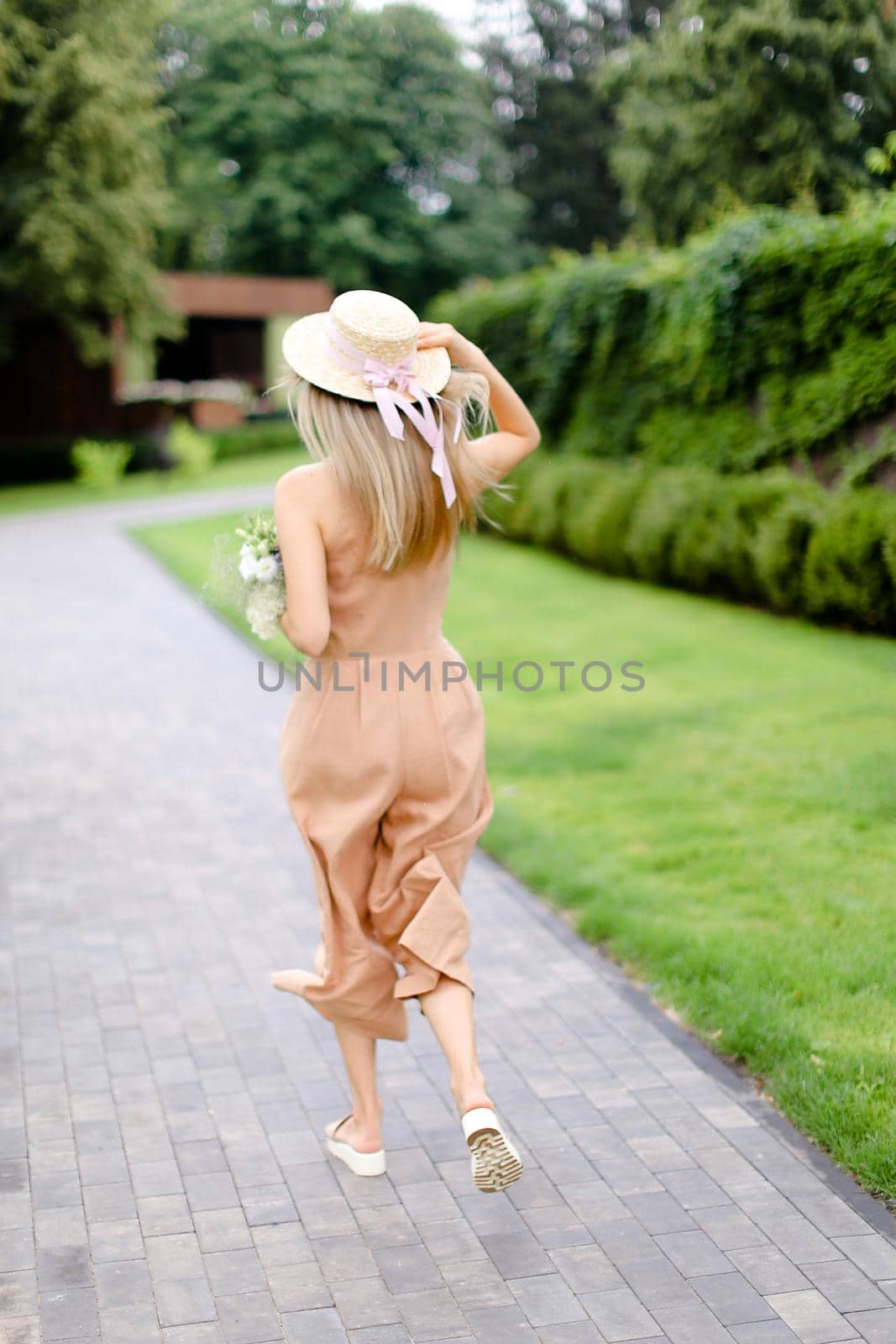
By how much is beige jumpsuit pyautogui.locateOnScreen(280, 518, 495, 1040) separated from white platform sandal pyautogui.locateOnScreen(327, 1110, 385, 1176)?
31 centimetres

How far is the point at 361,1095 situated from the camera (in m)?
3.66

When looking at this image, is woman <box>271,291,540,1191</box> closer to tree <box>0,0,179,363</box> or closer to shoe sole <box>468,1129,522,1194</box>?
shoe sole <box>468,1129,522,1194</box>

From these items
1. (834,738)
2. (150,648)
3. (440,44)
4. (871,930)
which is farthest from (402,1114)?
(440,44)

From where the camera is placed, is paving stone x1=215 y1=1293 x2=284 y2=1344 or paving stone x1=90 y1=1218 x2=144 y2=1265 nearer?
paving stone x1=215 y1=1293 x2=284 y2=1344

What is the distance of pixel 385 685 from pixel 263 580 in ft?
1.29

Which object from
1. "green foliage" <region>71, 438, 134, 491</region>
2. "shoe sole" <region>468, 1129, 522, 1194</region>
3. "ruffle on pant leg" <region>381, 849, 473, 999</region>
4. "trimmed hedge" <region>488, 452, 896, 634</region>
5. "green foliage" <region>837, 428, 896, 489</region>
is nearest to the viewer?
"shoe sole" <region>468, 1129, 522, 1194</region>

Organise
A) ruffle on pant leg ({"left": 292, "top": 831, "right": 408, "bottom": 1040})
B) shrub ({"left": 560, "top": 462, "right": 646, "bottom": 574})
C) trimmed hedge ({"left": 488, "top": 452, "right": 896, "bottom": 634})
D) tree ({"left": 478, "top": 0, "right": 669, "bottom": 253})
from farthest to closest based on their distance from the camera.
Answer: tree ({"left": 478, "top": 0, "right": 669, "bottom": 253}) < shrub ({"left": 560, "top": 462, "right": 646, "bottom": 574}) < trimmed hedge ({"left": 488, "top": 452, "right": 896, "bottom": 634}) < ruffle on pant leg ({"left": 292, "top": 831, "right": 408, "bottom": 1040})

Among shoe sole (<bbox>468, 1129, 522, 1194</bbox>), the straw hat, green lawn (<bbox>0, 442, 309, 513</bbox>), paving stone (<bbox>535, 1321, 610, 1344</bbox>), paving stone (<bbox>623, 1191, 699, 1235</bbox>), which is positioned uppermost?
the straw hat

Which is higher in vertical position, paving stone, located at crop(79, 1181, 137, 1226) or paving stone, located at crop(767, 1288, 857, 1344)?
paving stone, located at crop(767, 1288, 857, 1344)

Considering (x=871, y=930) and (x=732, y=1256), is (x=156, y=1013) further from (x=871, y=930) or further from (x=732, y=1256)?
(x=871, y=930)

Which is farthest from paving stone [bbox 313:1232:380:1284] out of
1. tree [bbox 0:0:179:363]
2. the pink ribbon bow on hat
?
tree [bbox 0:0:179:363]

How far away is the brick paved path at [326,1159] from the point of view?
3027 mm

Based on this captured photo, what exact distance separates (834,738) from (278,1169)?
184 inches

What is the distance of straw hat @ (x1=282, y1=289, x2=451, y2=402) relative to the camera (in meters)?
3.31
